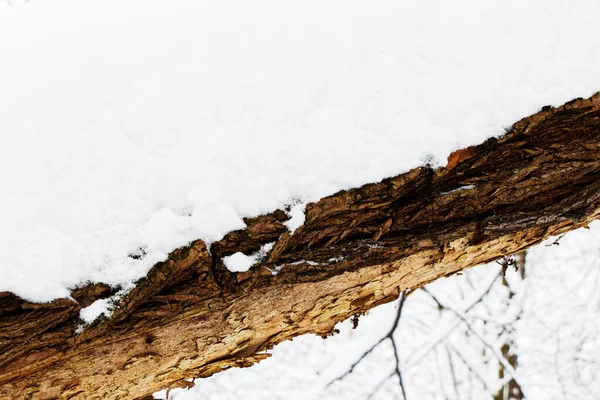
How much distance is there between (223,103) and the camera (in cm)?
115

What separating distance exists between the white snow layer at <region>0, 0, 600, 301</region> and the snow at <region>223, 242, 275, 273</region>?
76mm

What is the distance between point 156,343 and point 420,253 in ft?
2.48

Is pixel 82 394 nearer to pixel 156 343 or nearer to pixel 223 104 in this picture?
pixel 156 343

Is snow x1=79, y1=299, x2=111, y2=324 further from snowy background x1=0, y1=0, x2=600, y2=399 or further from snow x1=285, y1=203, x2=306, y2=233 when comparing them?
snow x1=285, y1=203, x2=306, y2=233

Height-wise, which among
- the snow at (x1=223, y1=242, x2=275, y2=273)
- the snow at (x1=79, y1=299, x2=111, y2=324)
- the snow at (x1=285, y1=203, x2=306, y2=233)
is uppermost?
the snow at (x1=285, y1=203, x2=306, y2=233)

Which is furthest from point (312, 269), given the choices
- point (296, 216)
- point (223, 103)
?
point (223, 103)

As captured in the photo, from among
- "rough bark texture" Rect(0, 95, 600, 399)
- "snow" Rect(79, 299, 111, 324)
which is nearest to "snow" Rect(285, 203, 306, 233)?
"rough bark texture" Rect(0, 95, 600, 399)

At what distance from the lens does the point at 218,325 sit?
1.16 metres

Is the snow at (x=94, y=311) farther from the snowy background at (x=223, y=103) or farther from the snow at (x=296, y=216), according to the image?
the snow at (x=296, y=216)

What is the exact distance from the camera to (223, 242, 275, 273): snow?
3.55 feet

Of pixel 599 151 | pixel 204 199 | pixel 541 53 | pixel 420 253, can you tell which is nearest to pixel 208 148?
pixel 204 199

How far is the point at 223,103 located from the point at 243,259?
1.32 ft

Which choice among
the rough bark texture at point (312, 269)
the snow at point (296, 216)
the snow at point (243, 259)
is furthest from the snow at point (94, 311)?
the snow at point (296, 216)

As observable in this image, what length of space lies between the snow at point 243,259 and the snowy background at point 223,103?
7 centimetres
